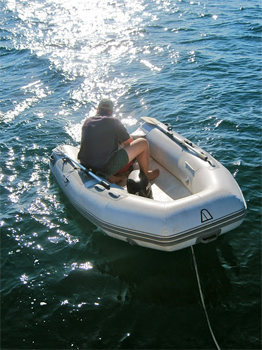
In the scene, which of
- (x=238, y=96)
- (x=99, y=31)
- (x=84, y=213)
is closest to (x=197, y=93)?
(x=238, y=96)

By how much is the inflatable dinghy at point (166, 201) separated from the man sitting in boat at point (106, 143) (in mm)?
190

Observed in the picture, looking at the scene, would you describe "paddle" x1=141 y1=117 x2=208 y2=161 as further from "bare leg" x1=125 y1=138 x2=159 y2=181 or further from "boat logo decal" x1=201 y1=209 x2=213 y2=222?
"boat logo decal" x1=201 y1=209 x2=213 y2=222

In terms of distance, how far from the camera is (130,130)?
7.63 metres

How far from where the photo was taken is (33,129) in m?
8.05

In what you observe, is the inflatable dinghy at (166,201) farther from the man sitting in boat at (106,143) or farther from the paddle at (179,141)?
the man sitting in boat at (106,143)

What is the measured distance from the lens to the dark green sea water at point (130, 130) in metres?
3.81

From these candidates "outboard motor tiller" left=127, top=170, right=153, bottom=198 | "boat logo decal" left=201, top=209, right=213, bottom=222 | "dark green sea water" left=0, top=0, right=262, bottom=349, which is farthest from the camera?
"outboard motor tiller" left=127, top=170, right=153, bottom=198

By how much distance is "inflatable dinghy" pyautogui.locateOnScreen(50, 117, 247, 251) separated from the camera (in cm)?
418

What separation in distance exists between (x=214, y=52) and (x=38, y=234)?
798 centimetres

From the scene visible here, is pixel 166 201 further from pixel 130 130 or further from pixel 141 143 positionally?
pixel 130 130

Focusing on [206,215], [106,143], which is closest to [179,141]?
[106,143]

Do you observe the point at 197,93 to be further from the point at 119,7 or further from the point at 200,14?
the point at 119,7

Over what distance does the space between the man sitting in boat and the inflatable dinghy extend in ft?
0.62

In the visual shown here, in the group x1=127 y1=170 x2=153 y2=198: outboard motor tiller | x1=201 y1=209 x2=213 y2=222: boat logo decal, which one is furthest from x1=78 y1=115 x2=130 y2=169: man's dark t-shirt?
x1=201 y1=209 x2=213 y2=222: boat logo decal
